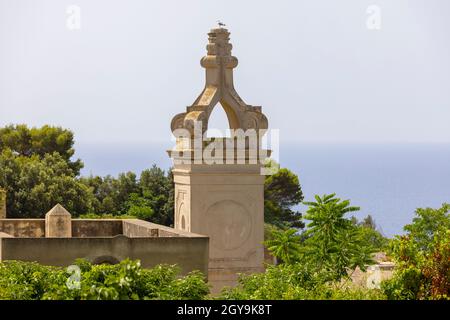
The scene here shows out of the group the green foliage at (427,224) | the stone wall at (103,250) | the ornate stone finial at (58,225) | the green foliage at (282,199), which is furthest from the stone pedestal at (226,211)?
the green foliage at (282,199)

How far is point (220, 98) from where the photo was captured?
3136 cm

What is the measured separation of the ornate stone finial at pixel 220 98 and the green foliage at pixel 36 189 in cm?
1872

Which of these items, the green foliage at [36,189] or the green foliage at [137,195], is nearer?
the green foliage at [36,189]

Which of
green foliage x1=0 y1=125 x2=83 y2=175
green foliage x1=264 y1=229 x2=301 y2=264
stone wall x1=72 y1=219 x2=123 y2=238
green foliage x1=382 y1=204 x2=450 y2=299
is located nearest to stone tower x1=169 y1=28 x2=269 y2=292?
stone wall x1=72 y1=219 x2=123 y2=238

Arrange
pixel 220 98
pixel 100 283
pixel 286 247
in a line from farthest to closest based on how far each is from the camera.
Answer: pixel 220 98, pixel 286 247, pixel 100 283

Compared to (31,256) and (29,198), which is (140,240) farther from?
(29,198)

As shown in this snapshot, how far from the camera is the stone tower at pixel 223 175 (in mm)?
30844

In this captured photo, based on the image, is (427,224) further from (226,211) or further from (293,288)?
(293,288)

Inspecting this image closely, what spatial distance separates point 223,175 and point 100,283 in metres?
11.0

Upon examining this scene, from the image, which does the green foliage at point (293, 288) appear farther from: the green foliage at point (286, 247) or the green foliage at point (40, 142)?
the green foliage at point (40, 142)

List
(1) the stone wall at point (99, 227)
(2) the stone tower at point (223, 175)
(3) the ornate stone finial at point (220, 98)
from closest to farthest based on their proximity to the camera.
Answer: (1) the stone wall at point (99, 227), (2) the stone tower at point (223, 175), (3) the ornate stone finial at point (220, 98)

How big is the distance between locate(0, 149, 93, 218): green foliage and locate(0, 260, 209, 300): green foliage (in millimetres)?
27031

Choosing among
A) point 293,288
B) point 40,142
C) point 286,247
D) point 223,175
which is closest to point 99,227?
point 223,175

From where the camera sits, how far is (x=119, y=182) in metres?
60.1
